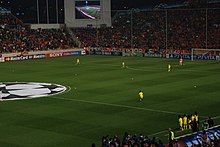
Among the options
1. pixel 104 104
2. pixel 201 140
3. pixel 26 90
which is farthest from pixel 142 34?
pixel 201 140

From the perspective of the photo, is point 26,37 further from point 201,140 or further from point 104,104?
point 201,140

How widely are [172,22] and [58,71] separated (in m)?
32.8

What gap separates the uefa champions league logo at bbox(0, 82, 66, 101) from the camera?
134 feet

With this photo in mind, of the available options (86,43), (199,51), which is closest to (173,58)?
(199,51)

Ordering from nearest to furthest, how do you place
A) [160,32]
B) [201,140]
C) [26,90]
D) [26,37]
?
[201,140] → [26,90] → [160,32] → [26,37]

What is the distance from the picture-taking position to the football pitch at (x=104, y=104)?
27234mm

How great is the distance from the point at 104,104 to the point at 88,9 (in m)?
58.2

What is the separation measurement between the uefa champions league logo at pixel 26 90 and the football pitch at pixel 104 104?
57.9 inches

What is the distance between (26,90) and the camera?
144 ft

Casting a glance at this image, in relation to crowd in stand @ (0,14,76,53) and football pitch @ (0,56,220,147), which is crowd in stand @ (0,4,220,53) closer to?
crowd in stand @ (0,14,76,53)

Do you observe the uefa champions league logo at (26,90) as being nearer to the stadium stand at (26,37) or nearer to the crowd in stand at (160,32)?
the stadium stand at (26,37)

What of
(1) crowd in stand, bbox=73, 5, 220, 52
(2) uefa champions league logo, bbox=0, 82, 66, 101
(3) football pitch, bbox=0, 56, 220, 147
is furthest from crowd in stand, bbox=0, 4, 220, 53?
(2) uefa champions league logo, bbox=0, 82, 66, 101

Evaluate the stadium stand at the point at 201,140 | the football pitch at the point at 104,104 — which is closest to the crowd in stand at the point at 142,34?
the football pitch at the point at 104,104

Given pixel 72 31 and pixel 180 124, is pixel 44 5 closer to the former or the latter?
pixel 72 31
